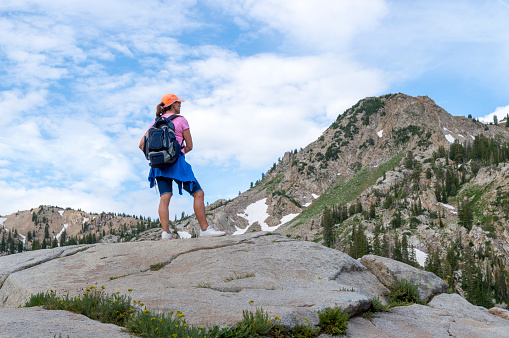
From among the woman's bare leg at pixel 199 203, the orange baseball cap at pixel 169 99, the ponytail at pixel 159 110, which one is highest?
the orange baseball cap at pixel 169 99

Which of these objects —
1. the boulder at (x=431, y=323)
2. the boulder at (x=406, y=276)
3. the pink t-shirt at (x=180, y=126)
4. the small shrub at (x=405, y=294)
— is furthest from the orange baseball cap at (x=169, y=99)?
the small shrub at (x=405, y=294)

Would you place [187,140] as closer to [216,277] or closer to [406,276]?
[216,277]

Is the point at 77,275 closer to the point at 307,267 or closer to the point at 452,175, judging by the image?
the point at 307,267

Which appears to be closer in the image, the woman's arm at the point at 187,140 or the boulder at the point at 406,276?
the boulder at the point at 406,276

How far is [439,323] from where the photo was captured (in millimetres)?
7980

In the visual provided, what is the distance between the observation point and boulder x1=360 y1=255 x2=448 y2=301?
10.8 metres

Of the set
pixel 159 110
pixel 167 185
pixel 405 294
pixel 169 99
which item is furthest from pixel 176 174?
pixel 405 294

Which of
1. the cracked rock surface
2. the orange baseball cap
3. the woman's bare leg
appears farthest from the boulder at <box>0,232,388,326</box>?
the orange baseball cap

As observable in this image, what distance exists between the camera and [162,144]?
10.2 meters

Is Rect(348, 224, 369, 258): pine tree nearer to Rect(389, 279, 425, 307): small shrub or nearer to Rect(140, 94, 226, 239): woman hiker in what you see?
Rect(389, 279, 425, 307): small shrub

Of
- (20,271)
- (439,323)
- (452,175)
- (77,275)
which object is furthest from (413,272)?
(452,175)

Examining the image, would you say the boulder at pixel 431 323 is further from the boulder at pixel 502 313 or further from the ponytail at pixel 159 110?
the ponytail at pixel 159 110

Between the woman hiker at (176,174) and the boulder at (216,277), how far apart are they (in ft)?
4.23

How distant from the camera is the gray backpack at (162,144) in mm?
10234
